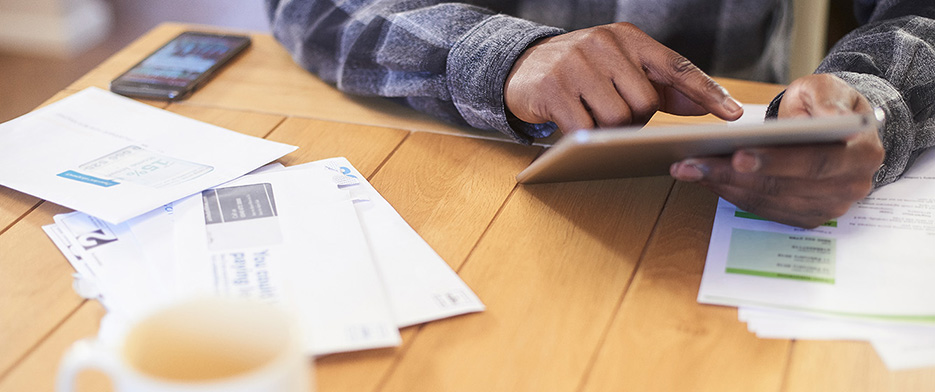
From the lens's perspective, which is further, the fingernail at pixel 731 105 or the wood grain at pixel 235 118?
the wood grain at pixel 235 118

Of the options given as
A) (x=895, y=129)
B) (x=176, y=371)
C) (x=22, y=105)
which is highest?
(x=176, y=371)

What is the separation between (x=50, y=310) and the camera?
546 millimetres

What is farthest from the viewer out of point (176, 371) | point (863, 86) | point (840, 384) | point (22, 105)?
point (22, 105)

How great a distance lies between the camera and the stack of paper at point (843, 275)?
53 cm

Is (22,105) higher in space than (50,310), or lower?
lower

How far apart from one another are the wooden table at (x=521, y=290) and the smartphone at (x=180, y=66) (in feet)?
0.28

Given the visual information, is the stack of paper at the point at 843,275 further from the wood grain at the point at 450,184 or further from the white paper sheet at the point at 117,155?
the white paper sheet at the point at 117,155

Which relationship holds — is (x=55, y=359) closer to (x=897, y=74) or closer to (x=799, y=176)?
(x=799, y=176)

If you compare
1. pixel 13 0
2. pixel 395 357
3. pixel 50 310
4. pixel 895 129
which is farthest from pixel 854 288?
pixel 13 0

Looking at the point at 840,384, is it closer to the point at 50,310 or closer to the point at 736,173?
the point at 736,173

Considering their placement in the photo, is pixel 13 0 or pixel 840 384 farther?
pixel 13 0

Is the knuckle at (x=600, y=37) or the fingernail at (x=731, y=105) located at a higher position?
the knuckle at (x=600, y=37)

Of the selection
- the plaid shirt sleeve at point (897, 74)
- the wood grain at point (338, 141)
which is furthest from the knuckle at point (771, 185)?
the wood grain at point (338, 141)

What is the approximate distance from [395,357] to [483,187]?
9.7 inches
